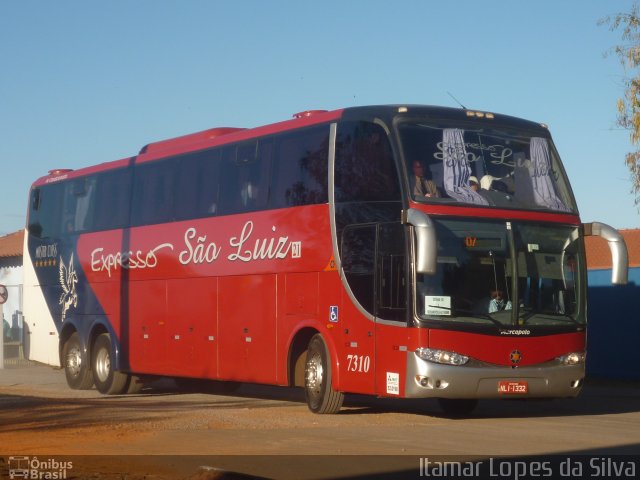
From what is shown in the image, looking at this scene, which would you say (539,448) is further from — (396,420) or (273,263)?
(273,263)

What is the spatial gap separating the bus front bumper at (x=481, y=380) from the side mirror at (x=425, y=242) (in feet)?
4.53

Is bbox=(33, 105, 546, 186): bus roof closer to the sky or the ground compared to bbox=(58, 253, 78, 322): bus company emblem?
closer to the sky

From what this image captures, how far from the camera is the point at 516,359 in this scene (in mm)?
16812

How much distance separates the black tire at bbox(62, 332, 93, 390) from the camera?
25.2 metres

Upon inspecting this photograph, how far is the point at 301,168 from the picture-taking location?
18.8 m

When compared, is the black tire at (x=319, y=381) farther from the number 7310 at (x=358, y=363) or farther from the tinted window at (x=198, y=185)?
the tinted window at (x=198, y=185)

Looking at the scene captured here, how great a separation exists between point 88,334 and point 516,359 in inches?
445

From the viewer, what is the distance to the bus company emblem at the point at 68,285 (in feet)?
85.0

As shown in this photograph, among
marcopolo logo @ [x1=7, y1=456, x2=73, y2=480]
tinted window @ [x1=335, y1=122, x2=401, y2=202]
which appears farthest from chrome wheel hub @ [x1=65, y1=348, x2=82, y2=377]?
marcopolo logo @ [x1=7, y1=456, x2=73, y2=480]

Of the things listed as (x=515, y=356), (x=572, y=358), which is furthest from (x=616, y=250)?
(x=515, y=356)

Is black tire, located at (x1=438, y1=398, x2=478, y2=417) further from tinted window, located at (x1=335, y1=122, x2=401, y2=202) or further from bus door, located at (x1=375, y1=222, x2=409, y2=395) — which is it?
tinted window, located at (x1=335, y1=122, x2=401, y2=202)

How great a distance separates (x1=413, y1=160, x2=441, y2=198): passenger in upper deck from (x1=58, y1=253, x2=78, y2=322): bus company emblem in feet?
36.8

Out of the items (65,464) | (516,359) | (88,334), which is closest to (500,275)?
(516,359)

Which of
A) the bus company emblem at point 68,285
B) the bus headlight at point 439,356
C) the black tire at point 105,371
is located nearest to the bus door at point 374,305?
the bus headlight at point 439,356
